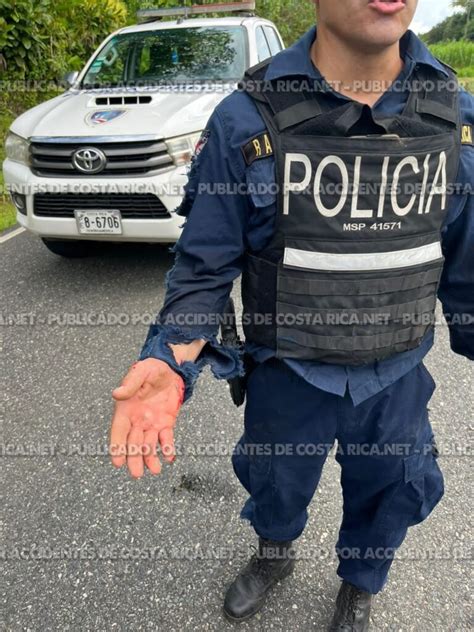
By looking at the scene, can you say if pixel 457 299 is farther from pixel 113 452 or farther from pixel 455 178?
pixel 113 452

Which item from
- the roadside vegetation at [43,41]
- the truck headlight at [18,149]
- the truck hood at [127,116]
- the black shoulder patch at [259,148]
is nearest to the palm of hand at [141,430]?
the black shoulder patch at [259,148]

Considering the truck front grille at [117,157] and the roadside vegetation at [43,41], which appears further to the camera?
the roadside vegetation at [43,41]

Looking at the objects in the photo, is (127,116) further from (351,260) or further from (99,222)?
(351,260)

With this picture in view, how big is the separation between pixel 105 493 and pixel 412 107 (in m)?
1.87

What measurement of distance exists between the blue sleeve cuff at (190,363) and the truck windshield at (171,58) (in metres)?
3.54

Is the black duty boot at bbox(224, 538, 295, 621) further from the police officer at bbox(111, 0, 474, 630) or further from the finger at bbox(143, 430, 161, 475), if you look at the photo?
the finger at bbox(143, 430, 161, 475)

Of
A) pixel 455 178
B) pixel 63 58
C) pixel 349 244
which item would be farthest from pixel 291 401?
pixel 63 58

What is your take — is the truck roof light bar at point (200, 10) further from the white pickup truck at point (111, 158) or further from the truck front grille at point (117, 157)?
the truck front grille at point (117, 157)

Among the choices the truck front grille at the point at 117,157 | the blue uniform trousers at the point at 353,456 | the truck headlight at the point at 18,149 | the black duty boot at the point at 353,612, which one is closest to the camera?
the blue uniform trousers at the point at 353,456

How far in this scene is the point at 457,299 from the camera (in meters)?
1.46

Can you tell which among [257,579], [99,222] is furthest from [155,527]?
[99,222]

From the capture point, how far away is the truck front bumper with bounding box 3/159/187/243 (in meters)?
3.57

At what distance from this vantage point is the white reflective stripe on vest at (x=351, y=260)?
4.00 feet

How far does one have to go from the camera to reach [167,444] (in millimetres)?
1028
